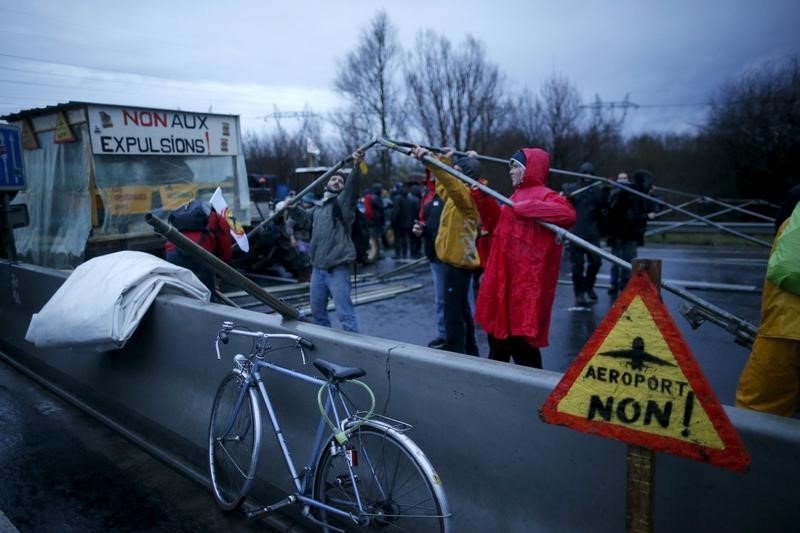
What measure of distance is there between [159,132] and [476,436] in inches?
351

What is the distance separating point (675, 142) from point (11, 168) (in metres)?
27.1

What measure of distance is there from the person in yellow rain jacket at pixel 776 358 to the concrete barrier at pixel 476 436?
2.92 ft

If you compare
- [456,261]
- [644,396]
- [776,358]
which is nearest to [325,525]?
[644,396]

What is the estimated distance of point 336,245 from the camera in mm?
6211

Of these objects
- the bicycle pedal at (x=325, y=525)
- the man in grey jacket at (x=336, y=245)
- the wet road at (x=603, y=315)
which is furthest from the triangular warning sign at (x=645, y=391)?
the man in grey jacket at (x=336, y=245)

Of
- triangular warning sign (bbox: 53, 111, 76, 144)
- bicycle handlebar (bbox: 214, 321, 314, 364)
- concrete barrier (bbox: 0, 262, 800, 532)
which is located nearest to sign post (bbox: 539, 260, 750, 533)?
concrete barrier (bbox: 0, 262, 800, 532)

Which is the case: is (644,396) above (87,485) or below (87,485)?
above

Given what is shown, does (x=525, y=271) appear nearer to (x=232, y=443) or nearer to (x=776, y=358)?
(x=776, y=358)

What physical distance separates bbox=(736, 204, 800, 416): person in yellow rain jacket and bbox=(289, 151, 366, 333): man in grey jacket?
405 centimetres

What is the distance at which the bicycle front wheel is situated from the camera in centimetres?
260

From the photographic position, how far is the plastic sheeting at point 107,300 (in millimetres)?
4367

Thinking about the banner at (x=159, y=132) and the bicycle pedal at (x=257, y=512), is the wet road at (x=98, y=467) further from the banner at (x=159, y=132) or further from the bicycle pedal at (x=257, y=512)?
the banner at (x=159, y=132)

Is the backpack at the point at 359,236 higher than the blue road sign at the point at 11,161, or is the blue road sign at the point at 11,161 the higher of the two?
the blue road sign at the point at 11,161

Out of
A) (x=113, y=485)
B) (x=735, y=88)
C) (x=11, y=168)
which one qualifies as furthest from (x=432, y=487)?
(x=735, y=88)
